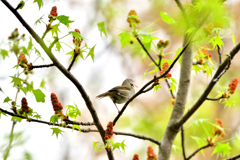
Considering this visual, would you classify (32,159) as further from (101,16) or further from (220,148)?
(101,16)

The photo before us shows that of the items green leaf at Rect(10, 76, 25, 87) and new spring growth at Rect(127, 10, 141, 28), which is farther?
new spring growth at Rect(127, 10, 141, 28)

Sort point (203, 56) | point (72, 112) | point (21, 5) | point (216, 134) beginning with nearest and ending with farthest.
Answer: point (21, 5) < point (72, 112) < point (216, 134) < point (203, 56)

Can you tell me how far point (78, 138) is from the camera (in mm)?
7184

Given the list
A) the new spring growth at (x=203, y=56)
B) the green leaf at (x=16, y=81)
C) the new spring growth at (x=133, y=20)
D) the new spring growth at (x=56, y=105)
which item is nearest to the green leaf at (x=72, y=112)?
the new spring growth at (x=56, y=105)

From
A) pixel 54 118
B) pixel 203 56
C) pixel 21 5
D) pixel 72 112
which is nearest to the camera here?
pixel 21 5

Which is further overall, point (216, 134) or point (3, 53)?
point (216, 134)

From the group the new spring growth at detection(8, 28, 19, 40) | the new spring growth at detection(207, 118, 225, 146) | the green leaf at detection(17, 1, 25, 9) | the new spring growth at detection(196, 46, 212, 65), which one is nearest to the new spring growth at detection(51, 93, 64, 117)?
the new spring growth at detection(8, 28, 19, 40)

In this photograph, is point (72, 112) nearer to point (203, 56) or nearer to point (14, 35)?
point (14, 35)

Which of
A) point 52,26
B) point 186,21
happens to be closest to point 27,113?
point 52,26


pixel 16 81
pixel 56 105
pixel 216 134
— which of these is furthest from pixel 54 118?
pixel 216 134

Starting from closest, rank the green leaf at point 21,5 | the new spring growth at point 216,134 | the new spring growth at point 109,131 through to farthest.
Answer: the green leaf at point 21,5
the new spring growth at point 109,131
the new spring growth at point 216,134

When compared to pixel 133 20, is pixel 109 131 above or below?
below

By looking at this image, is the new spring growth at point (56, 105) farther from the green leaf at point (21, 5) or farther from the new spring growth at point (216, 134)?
the new spring growth at point (216, 134)

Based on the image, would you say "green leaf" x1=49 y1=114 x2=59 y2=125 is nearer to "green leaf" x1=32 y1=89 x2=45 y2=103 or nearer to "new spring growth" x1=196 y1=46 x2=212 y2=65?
"green leaf" x1=32 y1=89 x2=45 y2=103
